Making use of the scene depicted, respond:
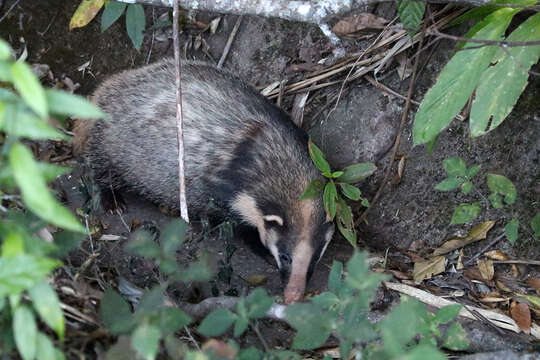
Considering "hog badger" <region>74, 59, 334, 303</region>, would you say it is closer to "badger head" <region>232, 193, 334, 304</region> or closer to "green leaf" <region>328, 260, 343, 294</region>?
"badger head" <region>232, 193, 334, 304</region>

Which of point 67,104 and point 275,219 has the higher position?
point 67,104

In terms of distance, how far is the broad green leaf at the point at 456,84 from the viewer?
159 inches

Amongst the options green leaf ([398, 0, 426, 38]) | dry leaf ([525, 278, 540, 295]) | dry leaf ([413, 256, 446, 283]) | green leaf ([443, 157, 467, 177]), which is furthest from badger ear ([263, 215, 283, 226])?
dry leaf ([525, 278, 540, 295])

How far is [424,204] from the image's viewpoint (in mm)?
5113

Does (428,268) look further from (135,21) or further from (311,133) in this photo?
(135,21)

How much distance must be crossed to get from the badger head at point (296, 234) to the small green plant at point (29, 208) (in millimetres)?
2263

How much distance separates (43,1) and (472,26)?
4.34m

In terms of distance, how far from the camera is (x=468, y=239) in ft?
16.1

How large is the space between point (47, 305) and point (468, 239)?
3.62 m

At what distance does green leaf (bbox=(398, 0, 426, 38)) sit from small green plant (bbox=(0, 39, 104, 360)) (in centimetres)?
299

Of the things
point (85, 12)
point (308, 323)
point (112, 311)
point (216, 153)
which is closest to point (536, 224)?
point (308, 323)

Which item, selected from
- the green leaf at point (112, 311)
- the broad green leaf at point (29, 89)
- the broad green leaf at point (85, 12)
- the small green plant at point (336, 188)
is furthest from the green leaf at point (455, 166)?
the broad green leaf at point (85, 12)

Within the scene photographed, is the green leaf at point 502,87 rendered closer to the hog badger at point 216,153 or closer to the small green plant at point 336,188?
the small green plant at point 336,188

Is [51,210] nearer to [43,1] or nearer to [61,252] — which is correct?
[61,252]
